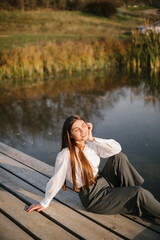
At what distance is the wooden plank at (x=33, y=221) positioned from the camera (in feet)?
6.20

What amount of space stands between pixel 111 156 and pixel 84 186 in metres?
0.31

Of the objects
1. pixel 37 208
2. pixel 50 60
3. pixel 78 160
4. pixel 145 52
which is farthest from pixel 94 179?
pixel 50 60

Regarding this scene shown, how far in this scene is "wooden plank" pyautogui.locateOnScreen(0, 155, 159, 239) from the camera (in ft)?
6.19

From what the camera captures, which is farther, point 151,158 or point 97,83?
point 97,83

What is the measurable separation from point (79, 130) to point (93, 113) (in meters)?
3.78

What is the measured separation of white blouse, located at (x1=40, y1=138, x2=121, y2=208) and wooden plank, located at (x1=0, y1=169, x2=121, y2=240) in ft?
0.40

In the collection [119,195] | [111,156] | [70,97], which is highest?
[111,156]

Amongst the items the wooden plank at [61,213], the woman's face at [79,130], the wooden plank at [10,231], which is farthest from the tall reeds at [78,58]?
the wooden plank at [10,231]

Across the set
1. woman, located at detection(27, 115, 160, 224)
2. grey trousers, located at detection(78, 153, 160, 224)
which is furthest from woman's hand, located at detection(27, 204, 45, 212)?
grey trousers, located at detection(78, 153, 160, 224)

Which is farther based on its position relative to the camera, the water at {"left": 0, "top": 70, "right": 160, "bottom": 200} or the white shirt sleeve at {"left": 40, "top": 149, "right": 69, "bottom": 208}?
the water at {"left": 0, "top": 70, "right": 160, "bottom": 200}

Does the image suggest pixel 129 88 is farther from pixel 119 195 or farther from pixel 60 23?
pixel 60 23

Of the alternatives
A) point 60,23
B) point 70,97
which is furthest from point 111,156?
point 60,23

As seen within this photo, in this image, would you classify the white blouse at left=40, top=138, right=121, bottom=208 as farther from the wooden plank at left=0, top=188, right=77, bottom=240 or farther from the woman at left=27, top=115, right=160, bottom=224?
the wooden plank at left=0, top=188, right=77, bottom=240

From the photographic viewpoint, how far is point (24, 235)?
190 centimetres
